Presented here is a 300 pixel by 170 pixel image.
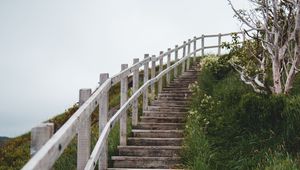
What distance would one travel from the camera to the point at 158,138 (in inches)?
422

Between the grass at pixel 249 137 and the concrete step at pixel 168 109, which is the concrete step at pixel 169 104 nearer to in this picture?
the concrete step at pixel 168 109

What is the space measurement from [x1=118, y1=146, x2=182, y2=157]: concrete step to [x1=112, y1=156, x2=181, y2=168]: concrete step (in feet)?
1.57

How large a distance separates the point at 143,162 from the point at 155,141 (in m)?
1.32

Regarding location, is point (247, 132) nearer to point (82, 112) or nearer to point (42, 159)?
point (82, 112)

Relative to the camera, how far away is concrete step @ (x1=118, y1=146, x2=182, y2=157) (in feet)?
32.2

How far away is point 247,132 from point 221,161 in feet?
2.60

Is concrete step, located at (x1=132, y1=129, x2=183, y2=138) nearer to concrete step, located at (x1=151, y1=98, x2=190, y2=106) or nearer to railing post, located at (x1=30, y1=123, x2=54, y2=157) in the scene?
concrete step, located at (x1=151, y1=98, x2=190, y2=106)

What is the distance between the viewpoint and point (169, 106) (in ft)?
46.5

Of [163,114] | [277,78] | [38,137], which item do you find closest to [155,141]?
[163,114]

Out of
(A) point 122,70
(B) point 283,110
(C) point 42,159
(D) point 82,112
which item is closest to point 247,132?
(B) point 283,110

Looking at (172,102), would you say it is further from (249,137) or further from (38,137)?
(38,137)

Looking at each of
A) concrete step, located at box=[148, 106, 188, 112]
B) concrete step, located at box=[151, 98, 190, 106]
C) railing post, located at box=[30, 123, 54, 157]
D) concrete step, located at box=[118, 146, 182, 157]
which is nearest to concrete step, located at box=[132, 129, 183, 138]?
concrete step, located at box=[118, 146, 182, 157]

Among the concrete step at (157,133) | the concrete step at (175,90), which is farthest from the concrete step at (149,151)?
the concrete step at (175,90)

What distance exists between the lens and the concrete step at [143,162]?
30.5 ft
